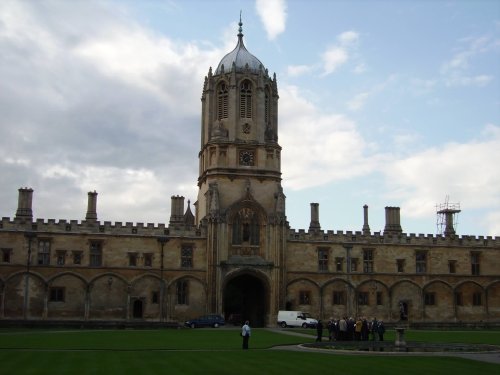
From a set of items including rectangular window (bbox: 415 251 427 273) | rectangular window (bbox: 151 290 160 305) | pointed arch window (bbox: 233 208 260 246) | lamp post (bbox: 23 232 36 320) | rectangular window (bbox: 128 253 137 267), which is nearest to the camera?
lamp post (bbox: 23 232 36 320)

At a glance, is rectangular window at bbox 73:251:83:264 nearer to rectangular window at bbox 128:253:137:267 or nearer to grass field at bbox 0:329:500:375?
rectangular window at bbox 128:253:137:267

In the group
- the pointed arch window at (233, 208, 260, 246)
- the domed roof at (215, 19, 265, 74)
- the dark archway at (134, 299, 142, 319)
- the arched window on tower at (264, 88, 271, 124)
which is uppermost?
the domed roof at (215, 19, 265, 74)

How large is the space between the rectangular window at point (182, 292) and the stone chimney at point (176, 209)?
300 inches

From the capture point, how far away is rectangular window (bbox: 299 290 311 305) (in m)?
57.6

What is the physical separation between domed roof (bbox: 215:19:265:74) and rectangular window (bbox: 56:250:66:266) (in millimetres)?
20294

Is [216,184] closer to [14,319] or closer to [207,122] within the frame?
[207,122]

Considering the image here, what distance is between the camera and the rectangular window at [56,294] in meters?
53.2

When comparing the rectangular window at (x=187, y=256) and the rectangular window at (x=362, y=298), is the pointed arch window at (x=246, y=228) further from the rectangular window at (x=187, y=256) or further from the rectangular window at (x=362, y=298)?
the rectangular window at (x=362, y=298)

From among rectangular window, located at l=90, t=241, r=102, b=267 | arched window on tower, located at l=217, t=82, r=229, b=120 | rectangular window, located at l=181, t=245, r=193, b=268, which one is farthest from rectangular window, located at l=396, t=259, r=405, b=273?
rectangular window, located at l=90, t=241, r=102, b=267

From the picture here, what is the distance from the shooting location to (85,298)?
53625mm

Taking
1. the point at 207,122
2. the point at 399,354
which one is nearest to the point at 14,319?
Result: the point at 207,122

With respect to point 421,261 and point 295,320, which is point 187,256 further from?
point 421,261

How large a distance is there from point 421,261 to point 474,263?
5.18 metres

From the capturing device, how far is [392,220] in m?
64.3
